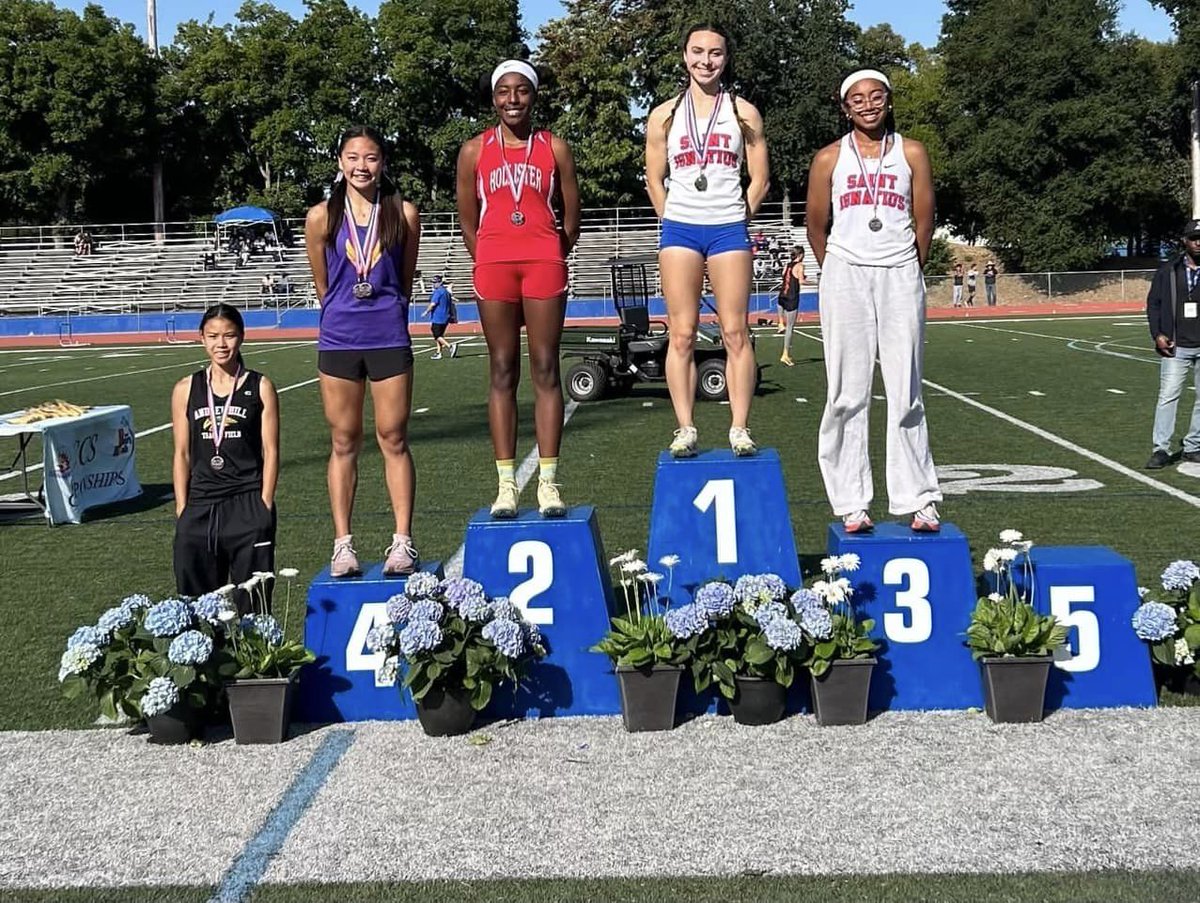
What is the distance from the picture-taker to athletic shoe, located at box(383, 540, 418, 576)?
4.82m

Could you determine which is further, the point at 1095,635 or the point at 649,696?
the point at 1095,635

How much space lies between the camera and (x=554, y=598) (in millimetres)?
4750

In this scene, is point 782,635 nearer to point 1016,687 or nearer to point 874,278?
point 1016,687

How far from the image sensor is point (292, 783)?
4.03m

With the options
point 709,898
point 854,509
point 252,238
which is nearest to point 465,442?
point 854,509

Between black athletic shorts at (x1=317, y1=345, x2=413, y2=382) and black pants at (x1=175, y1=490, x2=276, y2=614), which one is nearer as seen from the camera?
black athletic shorts at (x1=317, y1=345, x2=413, y2=382)

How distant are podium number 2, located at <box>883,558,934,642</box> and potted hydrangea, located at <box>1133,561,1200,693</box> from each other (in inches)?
27.5

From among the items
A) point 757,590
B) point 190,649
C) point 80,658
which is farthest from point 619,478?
point 80,658

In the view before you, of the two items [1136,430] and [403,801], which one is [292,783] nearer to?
[403,801]

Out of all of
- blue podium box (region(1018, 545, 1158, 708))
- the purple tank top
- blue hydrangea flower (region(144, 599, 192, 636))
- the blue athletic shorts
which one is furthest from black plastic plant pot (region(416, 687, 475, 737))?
the blue athletic shorts

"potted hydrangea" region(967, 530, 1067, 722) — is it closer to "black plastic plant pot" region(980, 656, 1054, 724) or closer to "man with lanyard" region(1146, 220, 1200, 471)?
"black plastic plant pot" region(980, 656, 1054, 724)

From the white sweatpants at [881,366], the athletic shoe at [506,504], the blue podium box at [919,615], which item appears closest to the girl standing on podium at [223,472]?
the athletic shoe at [506,504]

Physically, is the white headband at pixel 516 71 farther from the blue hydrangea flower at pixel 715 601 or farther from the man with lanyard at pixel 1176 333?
the man with lanyard at pixel 1176 333

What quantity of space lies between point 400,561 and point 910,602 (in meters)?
1.83
